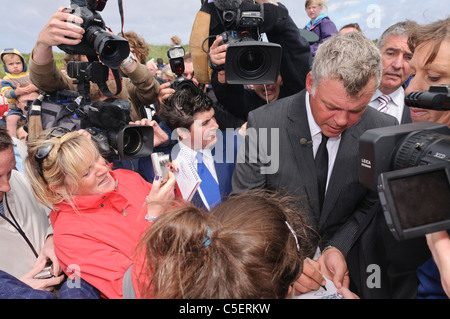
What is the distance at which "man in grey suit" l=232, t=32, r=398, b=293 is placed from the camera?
5.06 feet

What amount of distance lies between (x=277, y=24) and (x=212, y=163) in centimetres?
108

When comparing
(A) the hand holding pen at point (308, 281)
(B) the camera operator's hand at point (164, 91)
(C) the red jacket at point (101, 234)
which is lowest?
(A) the hand holding pen at point (308, 281)

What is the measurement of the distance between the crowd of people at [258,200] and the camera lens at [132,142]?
0.15 meters

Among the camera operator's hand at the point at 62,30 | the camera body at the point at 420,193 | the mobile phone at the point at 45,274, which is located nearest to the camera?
the camera body at the point at 420,193

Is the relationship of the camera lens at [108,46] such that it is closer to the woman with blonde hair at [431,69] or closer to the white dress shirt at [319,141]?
the white dress shirt at [319,141]

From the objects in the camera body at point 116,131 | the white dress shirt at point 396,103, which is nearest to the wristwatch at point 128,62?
the camera body at point 116,131

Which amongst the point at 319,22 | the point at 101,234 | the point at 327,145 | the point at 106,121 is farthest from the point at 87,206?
the point at 319,22

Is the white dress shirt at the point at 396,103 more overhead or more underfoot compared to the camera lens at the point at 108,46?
more underfoot

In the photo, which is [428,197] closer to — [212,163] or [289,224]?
[289,224]

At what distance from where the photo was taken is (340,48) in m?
1.53

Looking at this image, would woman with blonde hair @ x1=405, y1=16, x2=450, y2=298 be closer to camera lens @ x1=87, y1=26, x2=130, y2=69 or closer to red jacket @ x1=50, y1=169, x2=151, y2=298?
red jacket @ x1=50, y1=169, x2=151, y2=298

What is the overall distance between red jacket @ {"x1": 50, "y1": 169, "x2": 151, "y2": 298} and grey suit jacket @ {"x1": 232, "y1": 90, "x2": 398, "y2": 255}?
626 millimetres

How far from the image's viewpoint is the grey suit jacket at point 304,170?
5.58ft

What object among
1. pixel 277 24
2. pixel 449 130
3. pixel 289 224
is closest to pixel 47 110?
pixel 277 24
